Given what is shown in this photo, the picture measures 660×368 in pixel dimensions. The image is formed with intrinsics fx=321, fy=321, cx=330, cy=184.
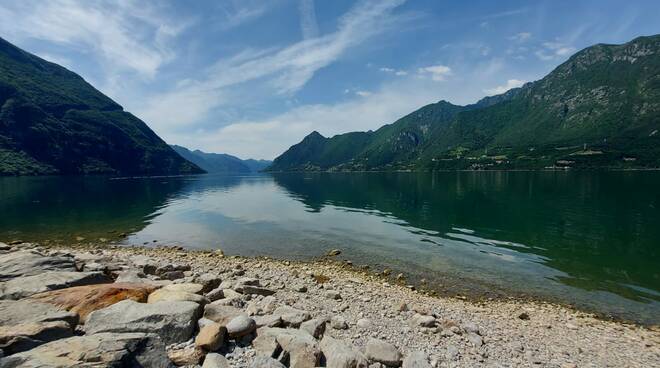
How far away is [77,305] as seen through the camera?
1332cm

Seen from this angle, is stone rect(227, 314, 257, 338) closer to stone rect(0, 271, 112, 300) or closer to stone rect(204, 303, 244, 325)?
stone rect(204, 303, 244, 325)

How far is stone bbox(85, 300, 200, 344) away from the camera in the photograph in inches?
456

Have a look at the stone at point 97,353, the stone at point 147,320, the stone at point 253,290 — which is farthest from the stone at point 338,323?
the stone at point 97,353

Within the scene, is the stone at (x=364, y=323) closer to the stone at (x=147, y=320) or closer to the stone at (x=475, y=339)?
the stone at (x=475, y=339)

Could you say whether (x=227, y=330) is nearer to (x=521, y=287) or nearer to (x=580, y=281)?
(x=521, y=287)

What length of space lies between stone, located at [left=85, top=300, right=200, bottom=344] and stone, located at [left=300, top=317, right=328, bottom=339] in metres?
4.72

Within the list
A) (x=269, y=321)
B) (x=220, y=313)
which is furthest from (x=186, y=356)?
(x=269, y=321)

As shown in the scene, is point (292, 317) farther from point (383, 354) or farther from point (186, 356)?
point (186, 356)

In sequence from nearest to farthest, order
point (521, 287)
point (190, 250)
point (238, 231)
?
1. point (521, 287)
2. point (190, 250)
3. point (238, 231)

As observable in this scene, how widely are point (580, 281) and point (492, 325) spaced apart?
16.1 m

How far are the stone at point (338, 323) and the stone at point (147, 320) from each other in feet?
22.0

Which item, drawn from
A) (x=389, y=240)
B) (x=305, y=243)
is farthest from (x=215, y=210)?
(x=389, y=240)

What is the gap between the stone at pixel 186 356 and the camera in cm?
1081

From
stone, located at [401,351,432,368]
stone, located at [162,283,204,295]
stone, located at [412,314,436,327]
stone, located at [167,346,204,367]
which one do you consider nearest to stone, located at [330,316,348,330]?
stone, located at [401,351,432,368]
